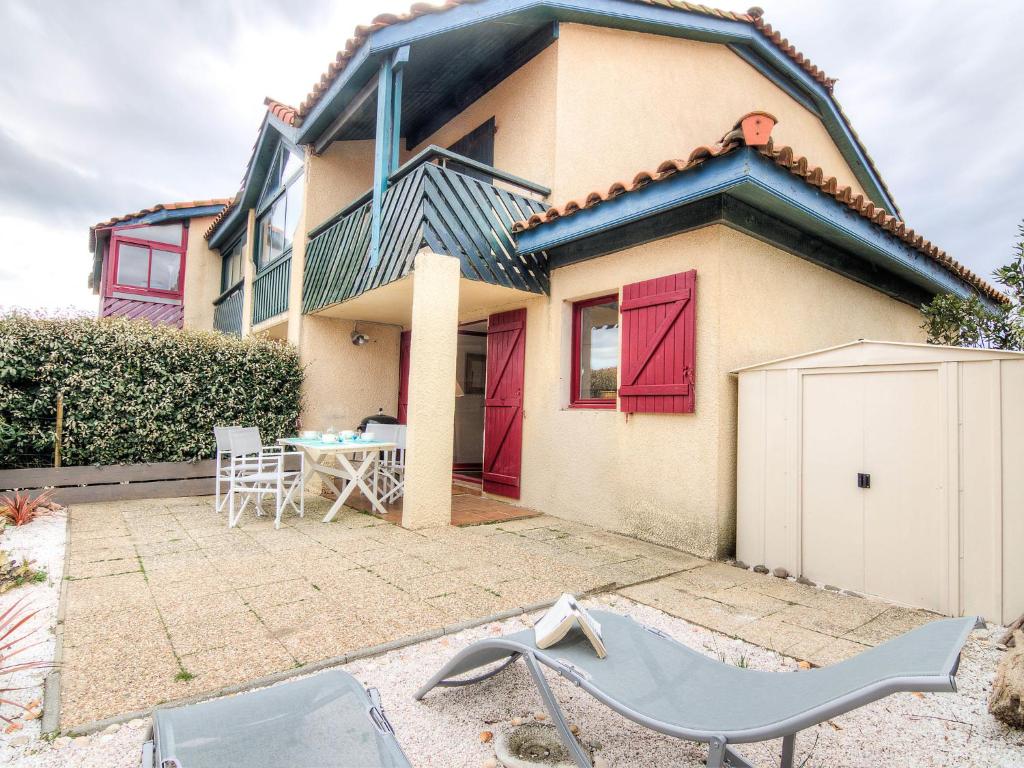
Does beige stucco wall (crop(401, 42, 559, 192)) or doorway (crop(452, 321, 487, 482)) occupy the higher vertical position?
beige stucco wall (crop(401, 42, 559, 192))

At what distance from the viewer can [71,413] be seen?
6473mm

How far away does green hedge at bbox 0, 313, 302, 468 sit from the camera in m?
6.21

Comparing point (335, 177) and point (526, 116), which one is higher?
point (526, 116)

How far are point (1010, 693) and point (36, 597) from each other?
524 cm

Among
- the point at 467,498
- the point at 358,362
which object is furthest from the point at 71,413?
the point at 467,498

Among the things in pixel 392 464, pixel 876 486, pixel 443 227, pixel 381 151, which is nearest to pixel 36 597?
pixel 392 464

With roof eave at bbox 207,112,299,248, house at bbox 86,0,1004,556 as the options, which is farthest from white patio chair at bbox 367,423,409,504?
roof eave at bbox 207,112,299,248

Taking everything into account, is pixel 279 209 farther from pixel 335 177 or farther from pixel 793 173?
pixel 793 173

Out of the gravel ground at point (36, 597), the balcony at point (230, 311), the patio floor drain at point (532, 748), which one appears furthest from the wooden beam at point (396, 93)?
the balcony at point (230, 311)

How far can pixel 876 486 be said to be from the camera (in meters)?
3.89

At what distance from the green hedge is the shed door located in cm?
705

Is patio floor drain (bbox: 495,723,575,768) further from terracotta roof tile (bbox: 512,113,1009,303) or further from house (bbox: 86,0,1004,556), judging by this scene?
terracotta roof tile (bbox: 512,113,1009,303)

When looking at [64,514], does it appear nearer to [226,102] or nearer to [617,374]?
[617,374]

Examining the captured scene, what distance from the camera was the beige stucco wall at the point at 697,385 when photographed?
4.82 metres
